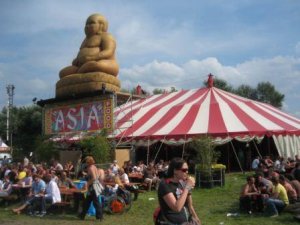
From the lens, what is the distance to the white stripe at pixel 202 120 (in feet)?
54.3

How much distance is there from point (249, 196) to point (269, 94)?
1580 inches

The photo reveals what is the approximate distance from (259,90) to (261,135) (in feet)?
106

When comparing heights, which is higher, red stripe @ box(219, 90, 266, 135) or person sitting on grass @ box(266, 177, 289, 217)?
red stripe @ box(219, 90, 266, 135)

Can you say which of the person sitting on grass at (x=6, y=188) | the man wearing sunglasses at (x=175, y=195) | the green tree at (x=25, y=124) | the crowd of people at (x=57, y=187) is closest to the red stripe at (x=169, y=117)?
the crowd of people at (x=57, y=187)

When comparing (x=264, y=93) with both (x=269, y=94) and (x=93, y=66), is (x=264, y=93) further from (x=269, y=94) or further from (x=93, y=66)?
Result: (x=93, y=66)

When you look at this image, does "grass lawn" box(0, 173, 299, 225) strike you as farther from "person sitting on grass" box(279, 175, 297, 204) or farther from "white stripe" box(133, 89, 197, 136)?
"white stripe" box(133, 89, 197, 136)

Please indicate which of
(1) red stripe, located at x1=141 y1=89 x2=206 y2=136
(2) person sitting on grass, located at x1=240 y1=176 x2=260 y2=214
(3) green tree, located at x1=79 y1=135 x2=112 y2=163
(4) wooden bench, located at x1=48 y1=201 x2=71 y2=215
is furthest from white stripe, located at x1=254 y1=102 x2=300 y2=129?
(4) wooden bench, located at x1=48 y1=201 x2=71 y2=215

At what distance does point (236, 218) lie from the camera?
7949 mm

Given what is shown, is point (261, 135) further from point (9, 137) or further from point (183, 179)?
point (9, 137)

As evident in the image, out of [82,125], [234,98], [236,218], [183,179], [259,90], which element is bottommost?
[236,218]

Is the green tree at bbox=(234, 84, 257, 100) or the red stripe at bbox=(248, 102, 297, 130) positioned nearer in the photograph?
the red stripe at bbox=(248, 102, 297, 130)

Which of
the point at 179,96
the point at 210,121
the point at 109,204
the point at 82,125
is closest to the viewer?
the point at 109,204

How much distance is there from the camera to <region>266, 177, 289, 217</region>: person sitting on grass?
26.2 ft

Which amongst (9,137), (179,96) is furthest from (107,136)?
(9,137)
